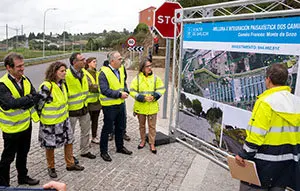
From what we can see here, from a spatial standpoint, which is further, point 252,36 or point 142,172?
point 142,172

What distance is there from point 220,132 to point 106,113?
6.70 feet

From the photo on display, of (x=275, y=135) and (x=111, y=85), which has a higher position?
(x=111, y=85)

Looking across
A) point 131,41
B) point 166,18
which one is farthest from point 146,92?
point 131,41

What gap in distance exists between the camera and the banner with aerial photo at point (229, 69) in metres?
3.74

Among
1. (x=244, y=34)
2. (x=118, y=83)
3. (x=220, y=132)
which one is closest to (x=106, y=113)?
(x=118, y=83)

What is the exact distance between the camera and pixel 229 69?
4.58 meters

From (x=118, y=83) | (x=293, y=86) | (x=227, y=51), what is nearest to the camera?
(x=293, y=86)

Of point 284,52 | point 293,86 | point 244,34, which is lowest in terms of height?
point 293,86

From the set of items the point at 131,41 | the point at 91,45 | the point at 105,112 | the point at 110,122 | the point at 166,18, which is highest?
the point at 91,45

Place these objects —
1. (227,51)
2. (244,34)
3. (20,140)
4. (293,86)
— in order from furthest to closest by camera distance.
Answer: (227,51), (244,34), (20,140), (293,86)

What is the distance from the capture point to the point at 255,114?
106 inches

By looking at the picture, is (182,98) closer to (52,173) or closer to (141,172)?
(141,172)

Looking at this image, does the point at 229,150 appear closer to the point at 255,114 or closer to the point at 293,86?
the point at 293,86

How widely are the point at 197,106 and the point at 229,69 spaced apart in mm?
1157
